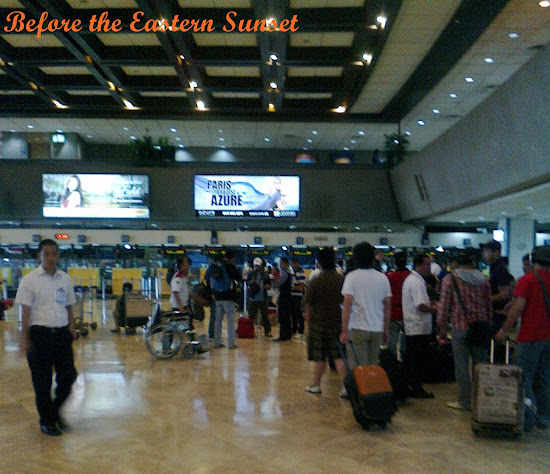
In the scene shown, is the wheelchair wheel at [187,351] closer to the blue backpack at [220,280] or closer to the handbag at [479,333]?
the blue backpack at [220,280]

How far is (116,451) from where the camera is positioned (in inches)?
194

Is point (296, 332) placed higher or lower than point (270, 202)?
lower

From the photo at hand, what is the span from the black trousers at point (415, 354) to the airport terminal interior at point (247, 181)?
0.39 m

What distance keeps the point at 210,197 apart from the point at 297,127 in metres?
4.28

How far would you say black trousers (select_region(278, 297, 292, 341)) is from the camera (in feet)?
39.9

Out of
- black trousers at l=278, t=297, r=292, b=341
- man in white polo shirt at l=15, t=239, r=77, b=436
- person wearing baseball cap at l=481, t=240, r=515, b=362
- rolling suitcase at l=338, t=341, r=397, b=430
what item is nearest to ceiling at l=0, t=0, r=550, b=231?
black trousers at l=278, t=297, r=292, b=341

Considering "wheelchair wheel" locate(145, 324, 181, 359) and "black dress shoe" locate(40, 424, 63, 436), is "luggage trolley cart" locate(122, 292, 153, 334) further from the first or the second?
"black dress shoe" locate(40, 424, 63, 436)

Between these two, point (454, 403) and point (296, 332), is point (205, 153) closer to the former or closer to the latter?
point (296, 332)

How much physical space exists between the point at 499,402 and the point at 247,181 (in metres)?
18.5

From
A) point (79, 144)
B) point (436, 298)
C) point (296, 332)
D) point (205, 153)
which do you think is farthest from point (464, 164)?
point (79, 144)

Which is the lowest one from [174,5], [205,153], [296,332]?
[296,332]

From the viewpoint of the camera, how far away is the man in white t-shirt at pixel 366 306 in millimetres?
6113

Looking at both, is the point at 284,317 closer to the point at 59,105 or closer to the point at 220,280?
the point at 220,280

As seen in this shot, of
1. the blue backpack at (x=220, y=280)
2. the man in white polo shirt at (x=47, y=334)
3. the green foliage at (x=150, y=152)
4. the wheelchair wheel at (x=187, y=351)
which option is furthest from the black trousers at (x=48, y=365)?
the green foliage at (x=150, y=152)
